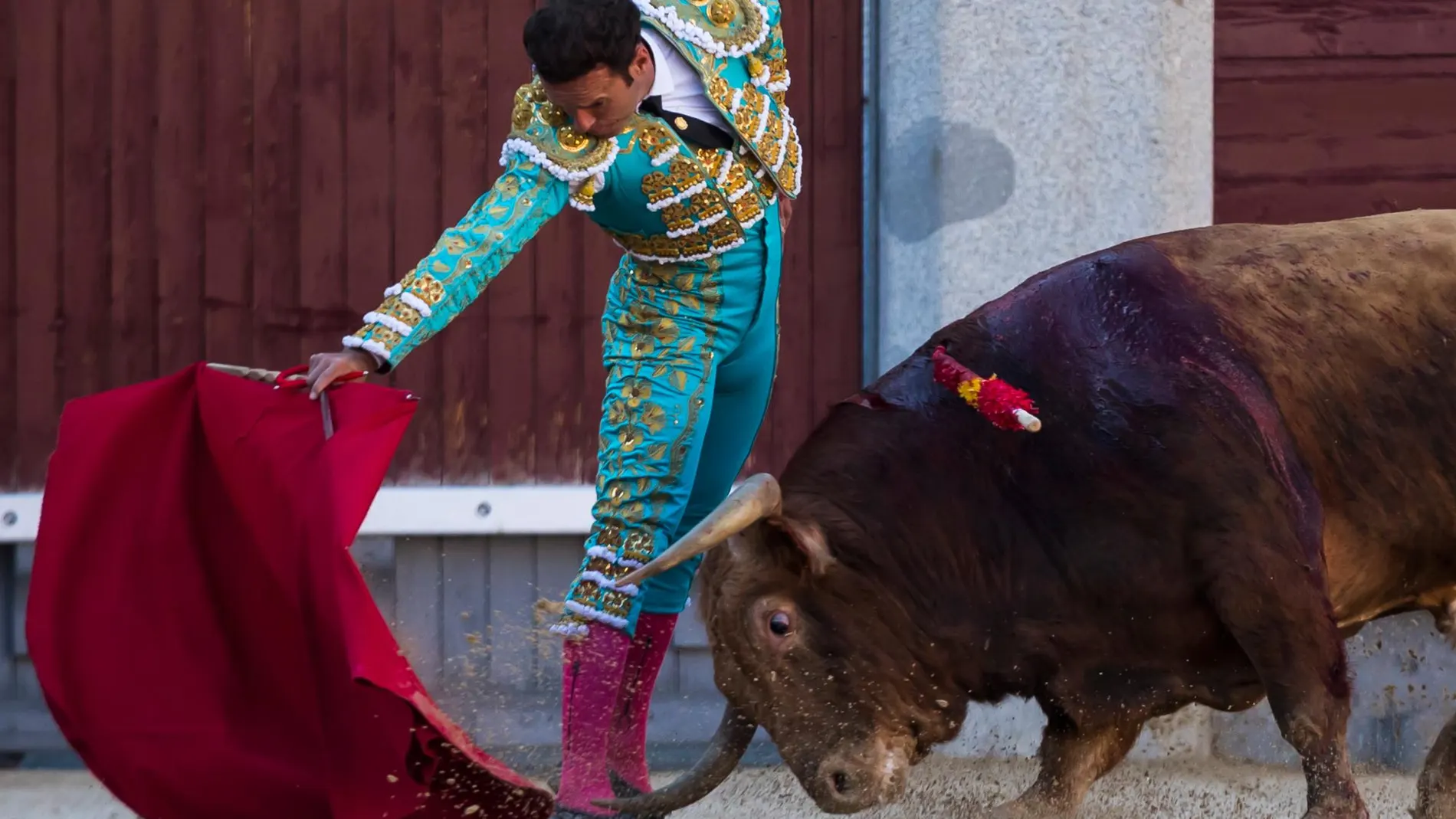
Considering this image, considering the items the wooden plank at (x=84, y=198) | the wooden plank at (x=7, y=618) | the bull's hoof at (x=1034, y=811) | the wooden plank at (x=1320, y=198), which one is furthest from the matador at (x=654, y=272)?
the wooden plank at (x=7, y=618)

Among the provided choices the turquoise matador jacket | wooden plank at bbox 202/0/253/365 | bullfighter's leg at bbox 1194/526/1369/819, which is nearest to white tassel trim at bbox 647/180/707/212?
the turquoise matador jacket

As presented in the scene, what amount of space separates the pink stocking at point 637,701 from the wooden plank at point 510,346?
1.64 meters

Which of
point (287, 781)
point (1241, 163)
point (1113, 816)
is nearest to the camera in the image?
point (287, 781)

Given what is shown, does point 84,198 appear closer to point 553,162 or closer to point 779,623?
point 553,162

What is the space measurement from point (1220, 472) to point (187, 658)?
167cm

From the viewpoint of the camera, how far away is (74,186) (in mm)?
4664

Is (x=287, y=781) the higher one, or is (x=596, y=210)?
(x=596, y=210)

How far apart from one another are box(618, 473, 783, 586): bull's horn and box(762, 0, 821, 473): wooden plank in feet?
6.27

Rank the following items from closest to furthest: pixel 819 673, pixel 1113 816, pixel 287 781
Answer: pixel 287 781 < pixel 819 673 < pixel 1113 816

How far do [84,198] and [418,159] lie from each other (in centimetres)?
92

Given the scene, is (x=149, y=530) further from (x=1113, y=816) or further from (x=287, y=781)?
(x=1113, y=816)

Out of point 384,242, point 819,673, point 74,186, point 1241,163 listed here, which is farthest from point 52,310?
point 1241,163

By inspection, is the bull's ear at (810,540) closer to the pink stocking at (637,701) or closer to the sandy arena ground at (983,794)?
the pink stocking at (637,701)

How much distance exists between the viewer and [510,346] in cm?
468
